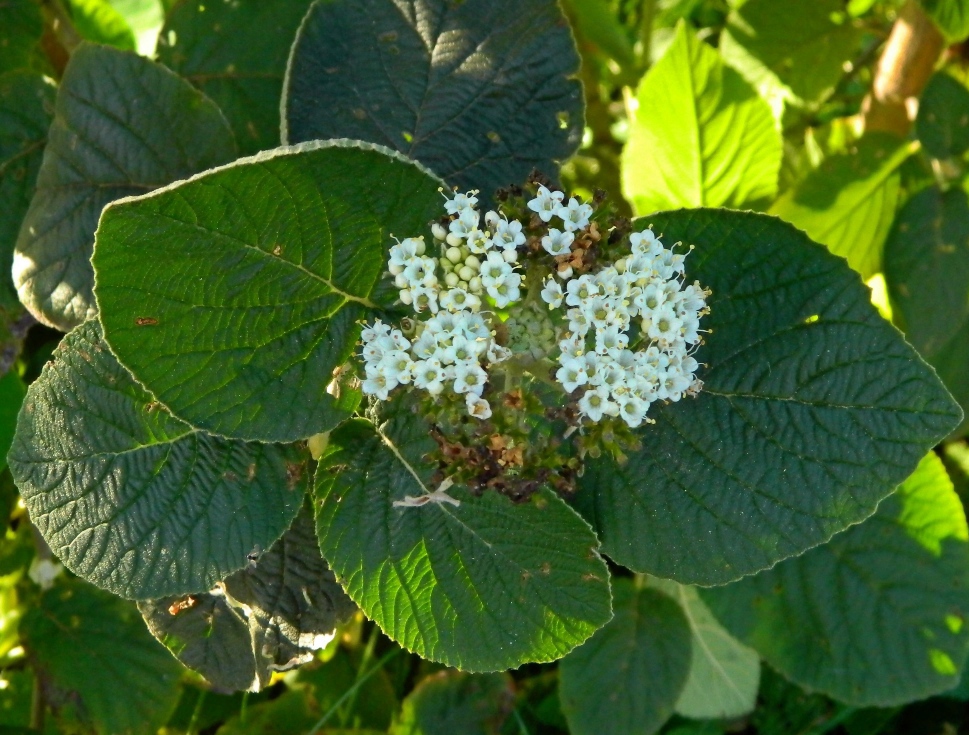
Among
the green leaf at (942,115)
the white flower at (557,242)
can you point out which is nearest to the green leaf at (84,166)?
the white flower at (557,242)

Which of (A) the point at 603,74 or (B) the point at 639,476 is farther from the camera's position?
(A) the point at 603,74

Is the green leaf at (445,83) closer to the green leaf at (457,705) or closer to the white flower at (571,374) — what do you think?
the white flower at (571,374)

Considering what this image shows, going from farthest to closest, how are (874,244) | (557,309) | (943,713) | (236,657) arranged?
(943,713) < (874,244) < (236,657) < (557,309)

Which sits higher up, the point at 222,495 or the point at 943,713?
the point at 222,495

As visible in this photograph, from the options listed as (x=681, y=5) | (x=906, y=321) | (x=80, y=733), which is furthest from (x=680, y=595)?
(x=681, y=5)

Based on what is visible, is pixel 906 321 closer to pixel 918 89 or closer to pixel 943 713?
pixel 918 89

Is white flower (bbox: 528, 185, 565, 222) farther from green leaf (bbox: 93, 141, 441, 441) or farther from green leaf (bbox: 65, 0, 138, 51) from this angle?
green leaf (bbox: 65, 0, 138, 51)

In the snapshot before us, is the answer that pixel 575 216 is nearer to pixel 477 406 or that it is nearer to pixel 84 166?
pixel 477 406

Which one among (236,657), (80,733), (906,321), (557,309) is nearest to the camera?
(557,309)
